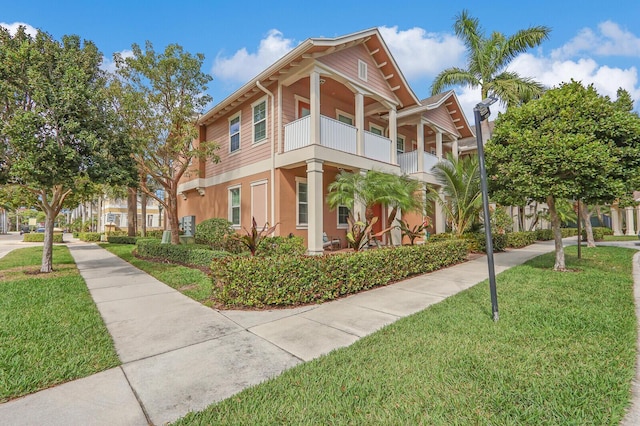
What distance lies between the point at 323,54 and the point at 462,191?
26.5 ft

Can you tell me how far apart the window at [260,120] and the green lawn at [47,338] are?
313 inches

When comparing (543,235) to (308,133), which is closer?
(308,133)

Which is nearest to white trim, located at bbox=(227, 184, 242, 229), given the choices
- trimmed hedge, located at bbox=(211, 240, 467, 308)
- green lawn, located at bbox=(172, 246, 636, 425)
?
trimmed hedge, located at bbox=(211, 240, 467, 308)

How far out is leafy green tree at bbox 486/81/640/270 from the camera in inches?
282

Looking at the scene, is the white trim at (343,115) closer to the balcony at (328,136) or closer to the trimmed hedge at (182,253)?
the balcony at (328,136)

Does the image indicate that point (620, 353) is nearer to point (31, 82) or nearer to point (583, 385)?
point (583, 385)

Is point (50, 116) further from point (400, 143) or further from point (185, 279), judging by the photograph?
point (400, 143)

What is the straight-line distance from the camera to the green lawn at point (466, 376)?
2518 mm

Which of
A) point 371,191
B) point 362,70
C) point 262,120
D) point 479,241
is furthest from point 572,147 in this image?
point 262,120

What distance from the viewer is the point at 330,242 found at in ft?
41.4

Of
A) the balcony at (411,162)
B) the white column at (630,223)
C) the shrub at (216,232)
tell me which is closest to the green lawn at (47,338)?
the shrub at (216,232)

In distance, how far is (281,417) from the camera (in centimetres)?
251

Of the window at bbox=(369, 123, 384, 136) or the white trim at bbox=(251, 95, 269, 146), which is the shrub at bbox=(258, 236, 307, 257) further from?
the window at bbox=(369, 123, 384, 136)

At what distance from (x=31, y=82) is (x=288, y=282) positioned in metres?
7.60
